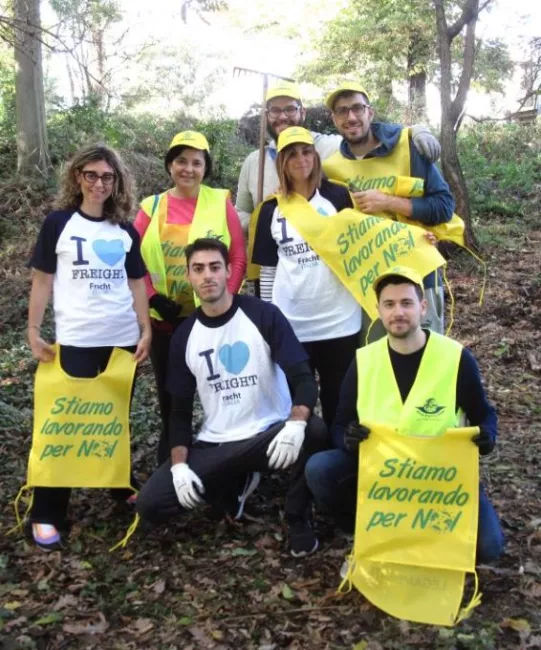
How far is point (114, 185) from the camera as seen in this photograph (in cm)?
403

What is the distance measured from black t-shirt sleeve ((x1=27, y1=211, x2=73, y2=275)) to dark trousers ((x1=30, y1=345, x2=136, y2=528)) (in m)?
0.48

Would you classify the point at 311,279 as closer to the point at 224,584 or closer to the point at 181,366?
the point at 181,366

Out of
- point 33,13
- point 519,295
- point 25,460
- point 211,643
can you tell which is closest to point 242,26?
point 33,13

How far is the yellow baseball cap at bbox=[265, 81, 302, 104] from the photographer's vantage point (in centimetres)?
400

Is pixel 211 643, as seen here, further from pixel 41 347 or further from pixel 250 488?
pixel 41 347

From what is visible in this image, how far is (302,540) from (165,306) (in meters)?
1.58

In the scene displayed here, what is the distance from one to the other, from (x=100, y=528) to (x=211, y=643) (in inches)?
52.7

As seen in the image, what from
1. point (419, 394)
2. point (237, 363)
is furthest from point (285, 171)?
point (419, 394)

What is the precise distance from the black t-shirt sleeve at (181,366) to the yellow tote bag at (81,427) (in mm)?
278

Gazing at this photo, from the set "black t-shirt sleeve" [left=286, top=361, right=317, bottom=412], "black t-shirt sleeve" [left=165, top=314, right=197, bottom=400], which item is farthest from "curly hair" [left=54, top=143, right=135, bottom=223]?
"black t-shirt sleeve" [left=286, top=361, right=317, bottom=412]

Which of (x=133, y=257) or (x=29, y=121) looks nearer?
(x=133, y=257)

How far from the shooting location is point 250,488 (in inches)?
169

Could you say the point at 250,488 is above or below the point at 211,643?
above

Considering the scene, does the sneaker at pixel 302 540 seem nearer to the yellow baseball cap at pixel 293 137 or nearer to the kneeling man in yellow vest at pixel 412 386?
the kneeling man in yellow vest at pixel 412 386
